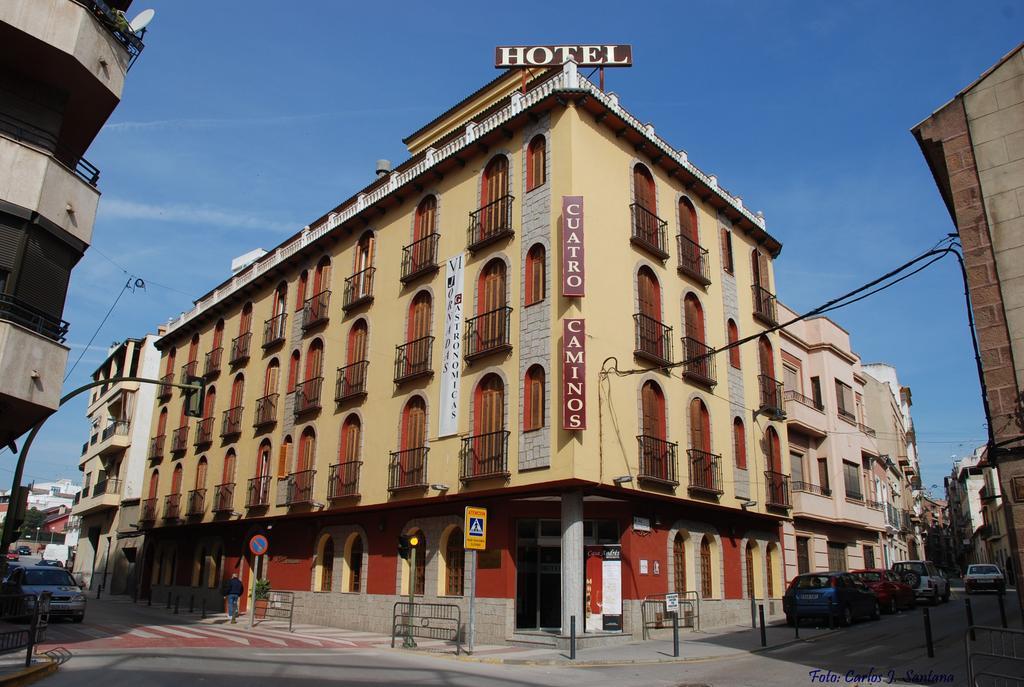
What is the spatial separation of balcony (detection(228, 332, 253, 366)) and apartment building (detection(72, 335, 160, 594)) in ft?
39.2

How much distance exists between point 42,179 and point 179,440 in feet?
81.7

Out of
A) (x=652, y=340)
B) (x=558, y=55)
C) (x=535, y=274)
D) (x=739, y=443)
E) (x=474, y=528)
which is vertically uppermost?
(x=558, y=55)

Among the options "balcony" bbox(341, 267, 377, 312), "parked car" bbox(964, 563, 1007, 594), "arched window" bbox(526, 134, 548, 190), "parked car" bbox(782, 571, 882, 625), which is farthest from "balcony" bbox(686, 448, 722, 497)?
"parked car" bbox(964, 563, 1007, 594)

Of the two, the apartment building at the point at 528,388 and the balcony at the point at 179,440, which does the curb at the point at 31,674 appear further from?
the balcony at the point at 179,440

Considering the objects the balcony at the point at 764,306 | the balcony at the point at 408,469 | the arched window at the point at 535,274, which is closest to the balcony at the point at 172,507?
the balcony at the point at 408,469

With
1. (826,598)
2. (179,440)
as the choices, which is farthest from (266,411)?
(826,598)

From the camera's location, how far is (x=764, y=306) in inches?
1182

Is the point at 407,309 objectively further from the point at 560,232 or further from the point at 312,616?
the point at 312,616

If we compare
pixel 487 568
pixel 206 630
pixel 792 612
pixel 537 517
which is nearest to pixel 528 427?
pixel 537 517

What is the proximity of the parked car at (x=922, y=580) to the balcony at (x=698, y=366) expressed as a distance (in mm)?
12791

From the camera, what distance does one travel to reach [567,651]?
701 inches

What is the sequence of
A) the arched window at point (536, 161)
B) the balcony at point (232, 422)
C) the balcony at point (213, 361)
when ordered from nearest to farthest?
the arched window at point (536, 161), the balcony at point (232, 422), the balcony at point (213, 361)

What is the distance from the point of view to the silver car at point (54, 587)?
2322cm

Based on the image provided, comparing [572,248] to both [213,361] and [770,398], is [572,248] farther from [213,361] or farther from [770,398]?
[213,361]
